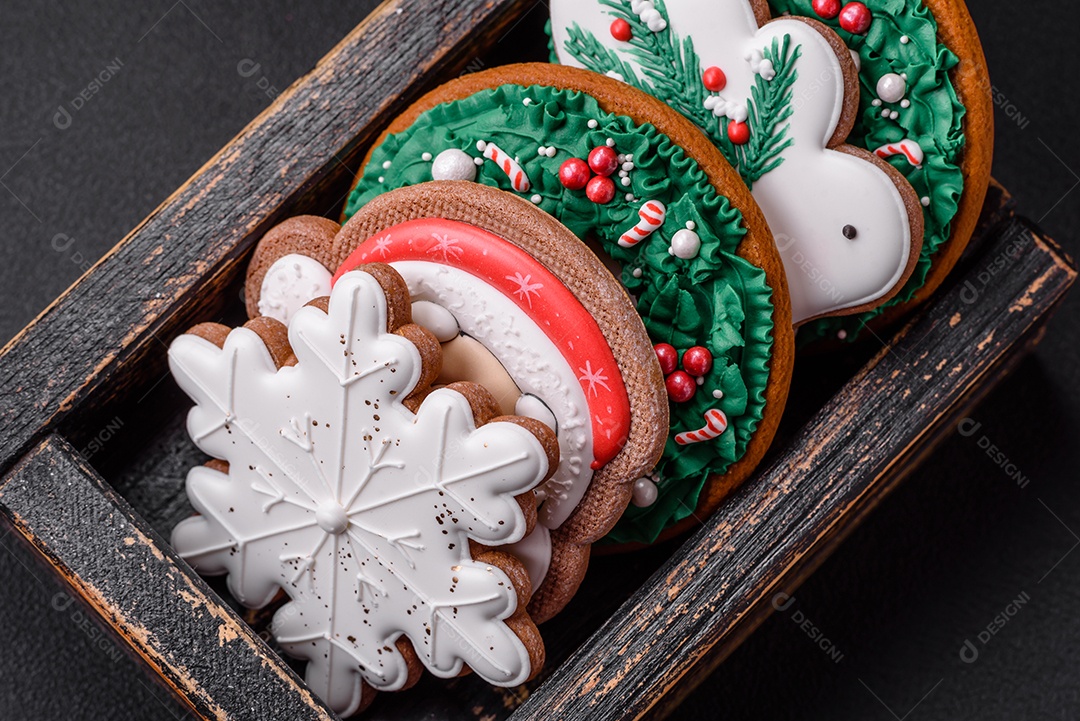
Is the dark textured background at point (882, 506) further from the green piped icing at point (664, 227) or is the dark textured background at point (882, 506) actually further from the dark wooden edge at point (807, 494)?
the green piped icing at point (664, 227)

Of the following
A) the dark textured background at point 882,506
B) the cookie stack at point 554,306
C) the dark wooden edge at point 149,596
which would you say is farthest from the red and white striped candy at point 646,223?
the dark wooden edge at point 149,596

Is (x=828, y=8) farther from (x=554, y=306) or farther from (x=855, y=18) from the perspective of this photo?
(x=554, y=306)

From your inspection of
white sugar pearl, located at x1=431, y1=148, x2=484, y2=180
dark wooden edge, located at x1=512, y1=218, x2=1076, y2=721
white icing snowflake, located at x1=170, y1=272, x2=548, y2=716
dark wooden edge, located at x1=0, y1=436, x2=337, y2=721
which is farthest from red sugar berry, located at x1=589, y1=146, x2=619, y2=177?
dark wooden edge, located at x1=0, y1=436, x2=337, y2=721

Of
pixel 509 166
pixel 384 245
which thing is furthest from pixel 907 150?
pixel 384 245

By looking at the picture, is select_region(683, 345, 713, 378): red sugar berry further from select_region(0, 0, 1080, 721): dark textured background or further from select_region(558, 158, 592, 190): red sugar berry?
select_region(0, 0, 1080, 721): dark textured background

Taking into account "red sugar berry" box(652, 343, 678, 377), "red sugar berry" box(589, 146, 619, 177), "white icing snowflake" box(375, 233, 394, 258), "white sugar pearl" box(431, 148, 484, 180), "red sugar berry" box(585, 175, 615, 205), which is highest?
"white sugar pearl" box(431, 148, 484, 180)
